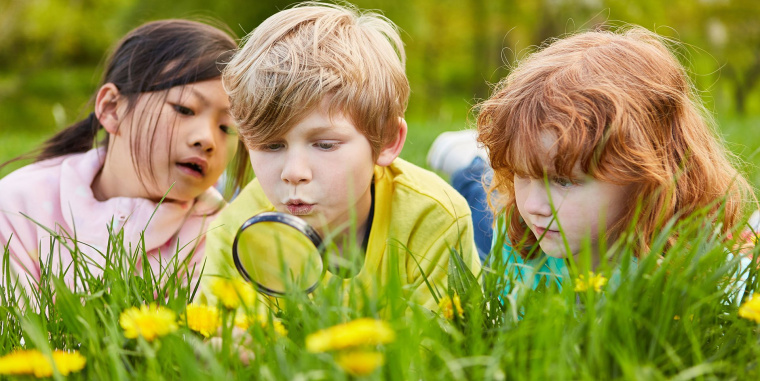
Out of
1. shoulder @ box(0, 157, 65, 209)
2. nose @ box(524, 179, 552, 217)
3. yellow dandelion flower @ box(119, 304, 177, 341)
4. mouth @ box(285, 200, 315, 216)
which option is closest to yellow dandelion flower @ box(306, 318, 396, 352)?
yellow dandelion flower @ box(119, 304, 177, 341)

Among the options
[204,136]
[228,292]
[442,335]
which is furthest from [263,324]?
[204,136]

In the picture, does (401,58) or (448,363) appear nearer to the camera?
(448,363)

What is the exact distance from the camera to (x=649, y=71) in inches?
87.4

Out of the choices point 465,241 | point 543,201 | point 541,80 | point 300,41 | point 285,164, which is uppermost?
point 300,41

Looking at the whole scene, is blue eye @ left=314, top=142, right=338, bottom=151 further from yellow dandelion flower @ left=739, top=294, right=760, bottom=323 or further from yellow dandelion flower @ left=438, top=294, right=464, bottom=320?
yellow dandelion flower @ left=739, top=294, right=760, bottom=323

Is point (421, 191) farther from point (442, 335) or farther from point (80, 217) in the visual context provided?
point (80, 217)

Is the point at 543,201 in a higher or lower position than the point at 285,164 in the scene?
lower

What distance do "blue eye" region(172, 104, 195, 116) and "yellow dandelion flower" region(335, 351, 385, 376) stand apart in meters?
2.14

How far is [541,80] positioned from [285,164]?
2.89 feet

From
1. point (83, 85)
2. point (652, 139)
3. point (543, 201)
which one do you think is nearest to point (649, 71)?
point (652, 139)

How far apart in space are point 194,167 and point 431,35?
29453mm

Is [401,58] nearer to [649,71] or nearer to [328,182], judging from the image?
[328,182]

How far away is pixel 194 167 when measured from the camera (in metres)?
3.09

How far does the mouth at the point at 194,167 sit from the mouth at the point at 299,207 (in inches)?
33.4
